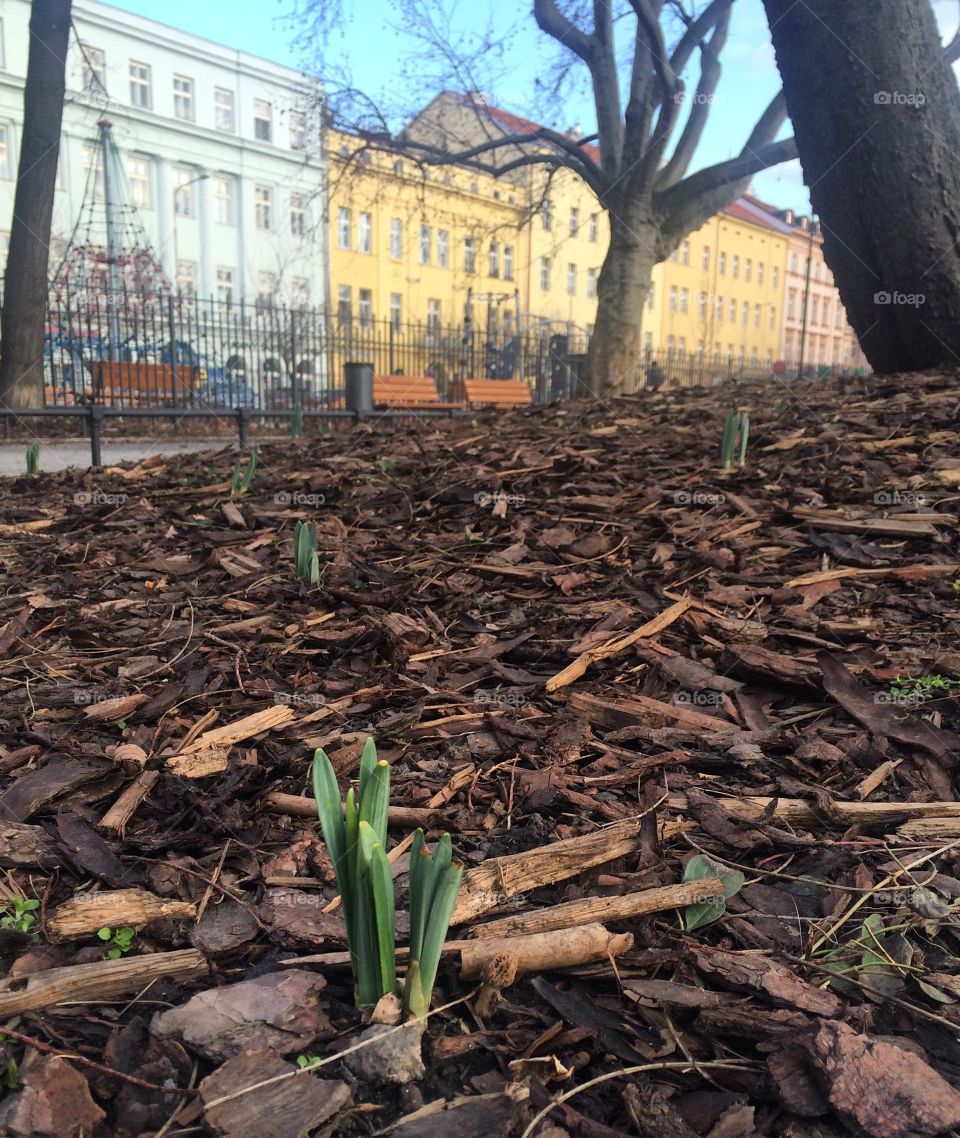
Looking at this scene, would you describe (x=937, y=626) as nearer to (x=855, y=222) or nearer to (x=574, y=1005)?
(x=574, y=1005)

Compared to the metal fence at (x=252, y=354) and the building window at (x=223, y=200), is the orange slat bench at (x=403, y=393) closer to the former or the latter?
the metal fence at (x=252, y=354)

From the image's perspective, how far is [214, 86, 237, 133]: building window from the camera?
1660 inches

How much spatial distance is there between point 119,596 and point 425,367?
17.5m

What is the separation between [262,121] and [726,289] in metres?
33.6

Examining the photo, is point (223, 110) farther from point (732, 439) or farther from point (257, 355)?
point (732, 439)

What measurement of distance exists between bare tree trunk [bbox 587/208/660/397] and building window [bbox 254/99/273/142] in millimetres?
34946

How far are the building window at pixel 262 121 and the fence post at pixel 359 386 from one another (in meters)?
38.5

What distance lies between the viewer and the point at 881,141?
17.1ft

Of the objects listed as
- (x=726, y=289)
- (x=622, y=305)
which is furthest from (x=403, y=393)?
(x=726, y=289)

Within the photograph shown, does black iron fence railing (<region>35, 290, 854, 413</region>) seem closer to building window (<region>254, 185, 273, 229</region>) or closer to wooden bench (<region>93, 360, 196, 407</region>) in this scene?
wooden bench (<region>93, 360, 196, 407</region>)

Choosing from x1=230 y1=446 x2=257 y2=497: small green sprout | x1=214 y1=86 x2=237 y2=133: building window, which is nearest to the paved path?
x1=230 y1=446 x2=257 y2=497: small green sprout

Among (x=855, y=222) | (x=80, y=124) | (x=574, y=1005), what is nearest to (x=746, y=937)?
(x=574, y=1005)

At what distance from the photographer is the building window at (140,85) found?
1547 inches

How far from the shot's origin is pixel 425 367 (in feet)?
65.4
